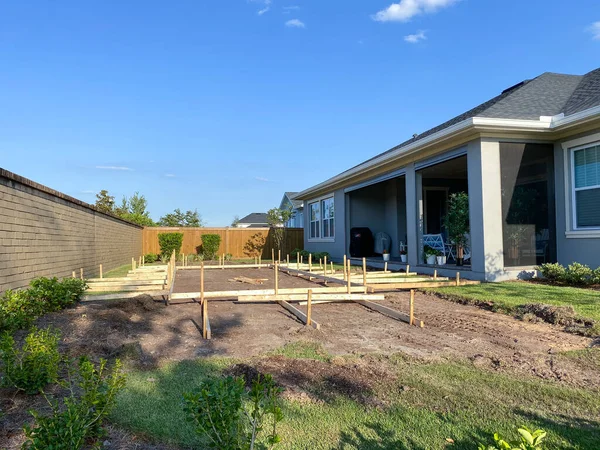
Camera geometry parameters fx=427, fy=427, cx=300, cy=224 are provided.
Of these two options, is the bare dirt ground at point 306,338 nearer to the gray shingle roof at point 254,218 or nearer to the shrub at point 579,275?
the shrub at point 579,275

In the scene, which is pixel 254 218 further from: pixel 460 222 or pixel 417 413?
pixel 417 413

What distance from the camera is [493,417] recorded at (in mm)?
3131

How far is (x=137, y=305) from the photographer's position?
7367 millimetres

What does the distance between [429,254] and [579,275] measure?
457cm

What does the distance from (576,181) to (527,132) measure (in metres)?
1.57

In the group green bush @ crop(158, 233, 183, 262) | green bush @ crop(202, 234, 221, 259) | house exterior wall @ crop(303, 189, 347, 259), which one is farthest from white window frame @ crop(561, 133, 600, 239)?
green bush @ crop(158, 233, 183, 262)

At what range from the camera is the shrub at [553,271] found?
30.1ft

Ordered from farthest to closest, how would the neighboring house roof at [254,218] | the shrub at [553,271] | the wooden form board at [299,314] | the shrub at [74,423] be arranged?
the neighboring house roof at [254,218], the shrub at [553,271], the wooden form board at [299,314], the shrub at [74,423]

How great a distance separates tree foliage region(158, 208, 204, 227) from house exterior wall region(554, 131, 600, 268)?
3183cm

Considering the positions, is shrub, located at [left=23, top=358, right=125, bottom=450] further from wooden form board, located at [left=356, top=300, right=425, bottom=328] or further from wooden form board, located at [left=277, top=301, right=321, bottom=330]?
wooden form board, located at [left=356, top=300, right=425, bottom=328]

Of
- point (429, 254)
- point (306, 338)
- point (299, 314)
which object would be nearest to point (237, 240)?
point (429, 254)

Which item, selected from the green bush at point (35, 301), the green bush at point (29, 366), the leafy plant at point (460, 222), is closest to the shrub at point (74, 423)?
the green bush at point (29, 366)

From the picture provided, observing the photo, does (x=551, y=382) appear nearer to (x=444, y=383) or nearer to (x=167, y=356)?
(x=444, y=383)

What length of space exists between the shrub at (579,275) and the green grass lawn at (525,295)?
0.42 metres
